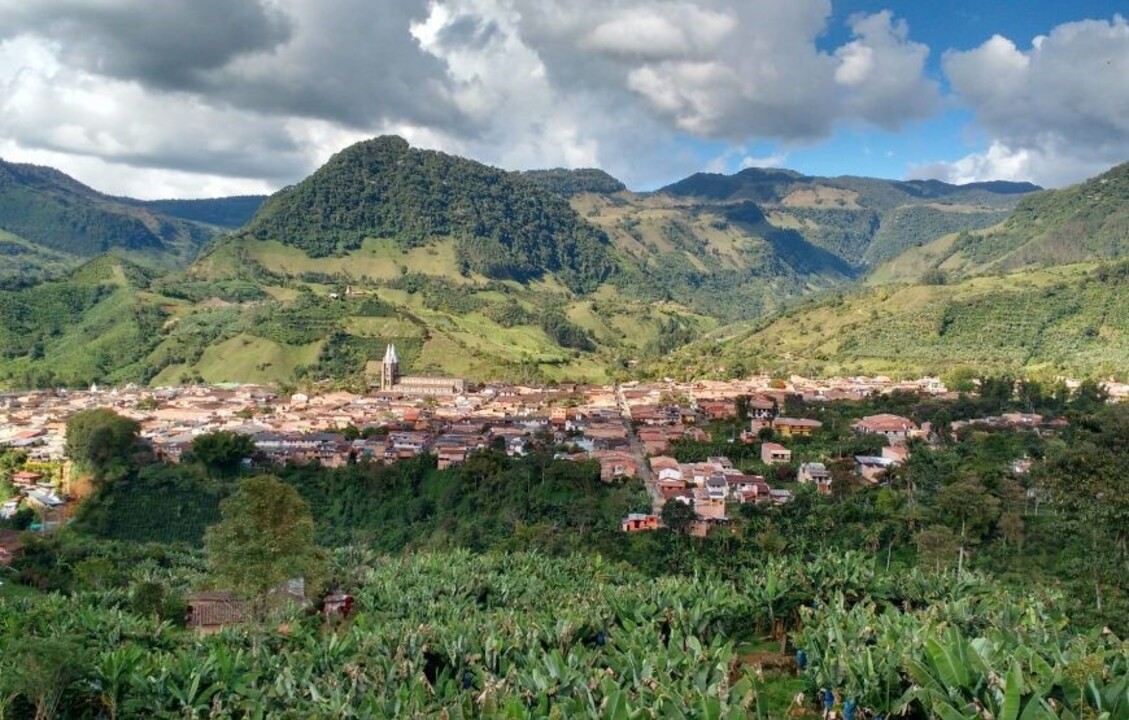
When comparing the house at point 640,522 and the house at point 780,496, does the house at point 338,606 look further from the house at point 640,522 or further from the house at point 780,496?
the house at point 780,496

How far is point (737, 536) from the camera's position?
30.4m

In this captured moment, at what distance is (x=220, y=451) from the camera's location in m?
48.0

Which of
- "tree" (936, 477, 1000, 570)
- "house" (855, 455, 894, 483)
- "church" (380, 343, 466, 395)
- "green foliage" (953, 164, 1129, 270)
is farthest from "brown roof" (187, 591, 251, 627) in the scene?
"green foliage" (953, 164, 1129, 270)

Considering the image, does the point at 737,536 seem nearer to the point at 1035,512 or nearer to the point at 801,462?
the point at 1035,512

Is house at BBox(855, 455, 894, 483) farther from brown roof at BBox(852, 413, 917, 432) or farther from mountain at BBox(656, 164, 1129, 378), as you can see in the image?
mountain at BBox(656, 164, 1129, 378)

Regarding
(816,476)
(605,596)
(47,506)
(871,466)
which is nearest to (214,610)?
(605,596)

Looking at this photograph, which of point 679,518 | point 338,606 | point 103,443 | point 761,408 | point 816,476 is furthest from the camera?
point 761,408

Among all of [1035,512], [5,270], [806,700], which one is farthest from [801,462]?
[5,270]

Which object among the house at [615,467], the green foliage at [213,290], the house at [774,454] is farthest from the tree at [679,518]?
the green foliage at [213,290]

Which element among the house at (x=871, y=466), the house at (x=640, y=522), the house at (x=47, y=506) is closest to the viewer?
the house at (x=640, y=522)

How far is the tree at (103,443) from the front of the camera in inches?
1832

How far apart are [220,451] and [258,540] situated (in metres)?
32.7

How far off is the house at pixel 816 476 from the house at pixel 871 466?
1.58 m

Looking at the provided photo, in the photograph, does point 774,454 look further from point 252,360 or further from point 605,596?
point 252,360
